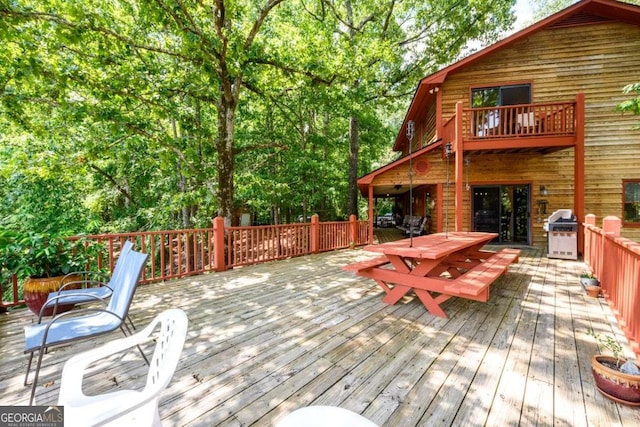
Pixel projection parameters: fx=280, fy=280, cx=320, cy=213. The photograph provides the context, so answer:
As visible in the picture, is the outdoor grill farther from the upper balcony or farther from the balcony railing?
the balcony railing

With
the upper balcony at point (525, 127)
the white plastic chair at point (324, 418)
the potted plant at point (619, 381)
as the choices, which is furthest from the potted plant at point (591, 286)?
the white plastic chair at point (324, 418)

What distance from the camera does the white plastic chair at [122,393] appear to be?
1066 mm

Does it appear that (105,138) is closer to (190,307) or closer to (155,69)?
(155,69)

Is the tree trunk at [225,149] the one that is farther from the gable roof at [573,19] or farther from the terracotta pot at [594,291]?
the terracotta pot at [594,291]

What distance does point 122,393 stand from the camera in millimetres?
1492

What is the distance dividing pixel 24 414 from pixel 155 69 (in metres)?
7.24

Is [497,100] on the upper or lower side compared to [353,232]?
upper

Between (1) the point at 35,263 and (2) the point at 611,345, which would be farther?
(1) the point at 35,263

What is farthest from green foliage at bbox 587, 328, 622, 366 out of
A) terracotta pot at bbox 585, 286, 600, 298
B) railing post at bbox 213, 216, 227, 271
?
railing post at bbox 213, 216, 227, 271

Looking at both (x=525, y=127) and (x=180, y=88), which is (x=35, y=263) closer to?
(x=180, y=88)

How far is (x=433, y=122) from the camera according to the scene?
1031cm

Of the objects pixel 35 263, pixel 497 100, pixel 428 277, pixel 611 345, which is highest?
pixel 497 100

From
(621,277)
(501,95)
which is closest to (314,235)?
(621,277)

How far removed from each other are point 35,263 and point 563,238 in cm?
999
